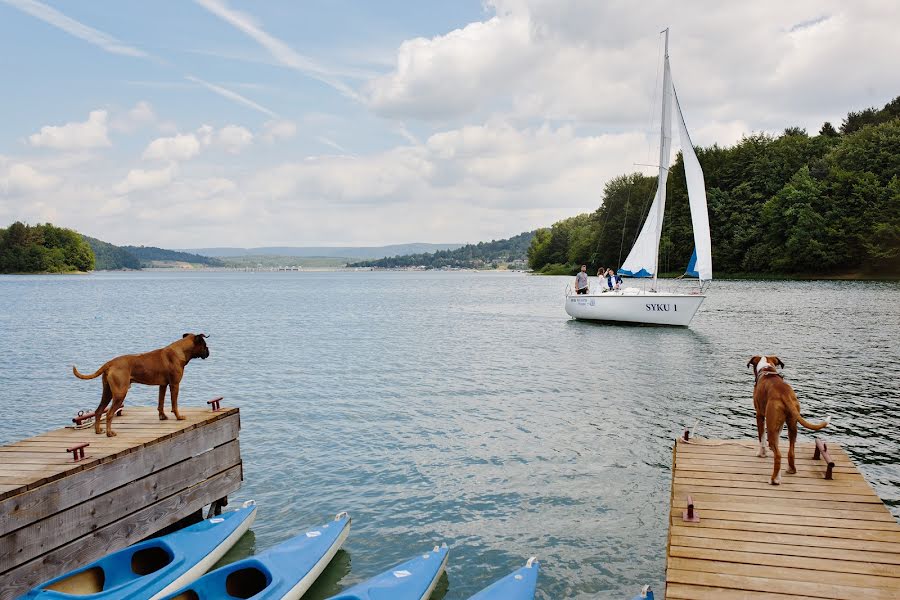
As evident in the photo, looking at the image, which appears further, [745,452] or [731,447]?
[731,447]

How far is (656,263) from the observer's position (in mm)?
36844

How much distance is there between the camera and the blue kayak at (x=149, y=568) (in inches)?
243

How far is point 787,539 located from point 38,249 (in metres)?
213

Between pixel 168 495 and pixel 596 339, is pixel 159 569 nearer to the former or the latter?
pixel 168 495

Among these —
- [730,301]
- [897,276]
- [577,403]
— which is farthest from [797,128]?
[577,403]

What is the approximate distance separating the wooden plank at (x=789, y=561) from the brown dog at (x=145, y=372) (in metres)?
6.73

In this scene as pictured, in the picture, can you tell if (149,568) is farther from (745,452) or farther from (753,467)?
(745,452)

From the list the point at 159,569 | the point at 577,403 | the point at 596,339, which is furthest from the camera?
the point at 596,339

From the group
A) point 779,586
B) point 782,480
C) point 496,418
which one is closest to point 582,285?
point 496,418

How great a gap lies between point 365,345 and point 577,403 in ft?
56.3

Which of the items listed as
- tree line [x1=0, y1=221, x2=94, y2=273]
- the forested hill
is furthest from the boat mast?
tree line [x1=0, y1=221, x2=94, y2=273]

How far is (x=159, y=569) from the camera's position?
6.99m

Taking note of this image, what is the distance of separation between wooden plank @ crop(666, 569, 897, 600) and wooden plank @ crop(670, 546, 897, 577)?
0.31 meters

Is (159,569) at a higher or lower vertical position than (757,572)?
lower
